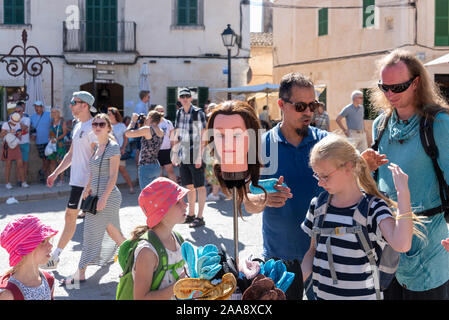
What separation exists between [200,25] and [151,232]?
64.0 ft

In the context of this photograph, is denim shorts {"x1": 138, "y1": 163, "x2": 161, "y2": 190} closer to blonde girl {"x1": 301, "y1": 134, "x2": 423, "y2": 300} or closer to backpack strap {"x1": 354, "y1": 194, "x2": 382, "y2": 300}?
blonde girl {"x1": 301, "y1": 134, "x2": 423, "y2": 300}

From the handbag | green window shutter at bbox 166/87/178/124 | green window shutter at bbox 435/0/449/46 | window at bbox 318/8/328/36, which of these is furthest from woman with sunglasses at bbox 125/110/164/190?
window at bbox 318/8/328/36

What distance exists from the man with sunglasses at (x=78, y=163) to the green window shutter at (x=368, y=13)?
17631 millimetres

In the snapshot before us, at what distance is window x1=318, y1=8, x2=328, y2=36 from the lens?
920 inches

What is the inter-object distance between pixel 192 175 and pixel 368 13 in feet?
52.3

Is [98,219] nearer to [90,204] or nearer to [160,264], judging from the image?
[90,204]

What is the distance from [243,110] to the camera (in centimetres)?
210

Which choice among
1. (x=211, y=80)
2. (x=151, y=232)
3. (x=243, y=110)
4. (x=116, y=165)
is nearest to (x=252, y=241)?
(x=116, y=165)

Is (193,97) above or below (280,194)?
above

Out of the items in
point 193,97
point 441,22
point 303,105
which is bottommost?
point 303,105

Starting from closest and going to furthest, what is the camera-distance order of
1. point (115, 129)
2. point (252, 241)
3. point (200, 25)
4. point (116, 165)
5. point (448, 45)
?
point (116, 165) < point (252, 241) < point (115, 129) < point (448, 45) < point (200, 25)

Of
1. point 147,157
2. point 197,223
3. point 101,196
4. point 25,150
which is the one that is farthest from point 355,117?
point 101,196

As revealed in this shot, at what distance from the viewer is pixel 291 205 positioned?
286 cm
